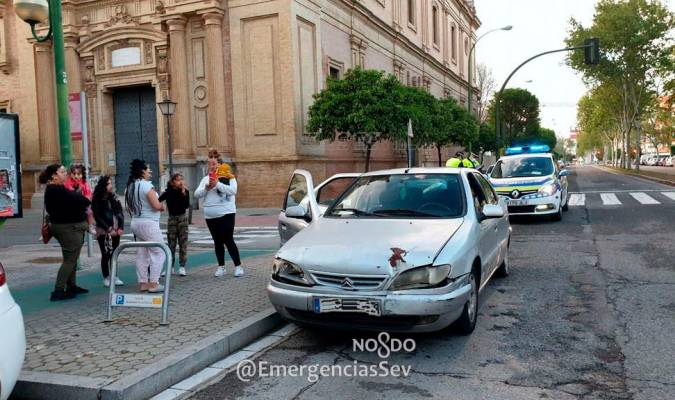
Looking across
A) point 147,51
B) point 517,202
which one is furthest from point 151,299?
point 147,51

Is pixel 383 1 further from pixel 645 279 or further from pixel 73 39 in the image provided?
pixel 645 279

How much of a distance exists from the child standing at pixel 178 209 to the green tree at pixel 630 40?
130ft

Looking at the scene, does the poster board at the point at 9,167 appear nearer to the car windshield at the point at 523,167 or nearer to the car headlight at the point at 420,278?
the car headlight at the point at 420,278

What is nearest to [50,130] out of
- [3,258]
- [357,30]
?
[357,30]

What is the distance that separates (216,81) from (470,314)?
19.1 metres

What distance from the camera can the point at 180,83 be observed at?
896 inches

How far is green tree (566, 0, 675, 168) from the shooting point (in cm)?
3988

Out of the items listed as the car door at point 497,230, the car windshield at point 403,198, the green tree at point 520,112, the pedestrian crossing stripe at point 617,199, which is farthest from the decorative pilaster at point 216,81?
the green tree at point 520,112

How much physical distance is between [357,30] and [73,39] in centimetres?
1287

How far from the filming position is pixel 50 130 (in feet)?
83.5

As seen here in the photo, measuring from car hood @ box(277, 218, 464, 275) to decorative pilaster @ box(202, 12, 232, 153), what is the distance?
57.3ft

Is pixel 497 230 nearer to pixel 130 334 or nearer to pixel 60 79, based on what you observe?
pixel 130 334

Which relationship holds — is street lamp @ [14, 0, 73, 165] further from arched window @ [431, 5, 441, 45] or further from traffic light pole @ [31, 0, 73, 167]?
arched window @ [431, 5, 441, 45]

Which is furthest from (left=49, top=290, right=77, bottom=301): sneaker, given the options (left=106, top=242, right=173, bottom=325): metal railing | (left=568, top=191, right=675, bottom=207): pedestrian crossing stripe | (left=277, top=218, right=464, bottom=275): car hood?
(left=568, top=191, right=675, bottom=207): pedestrian crossing stripe
